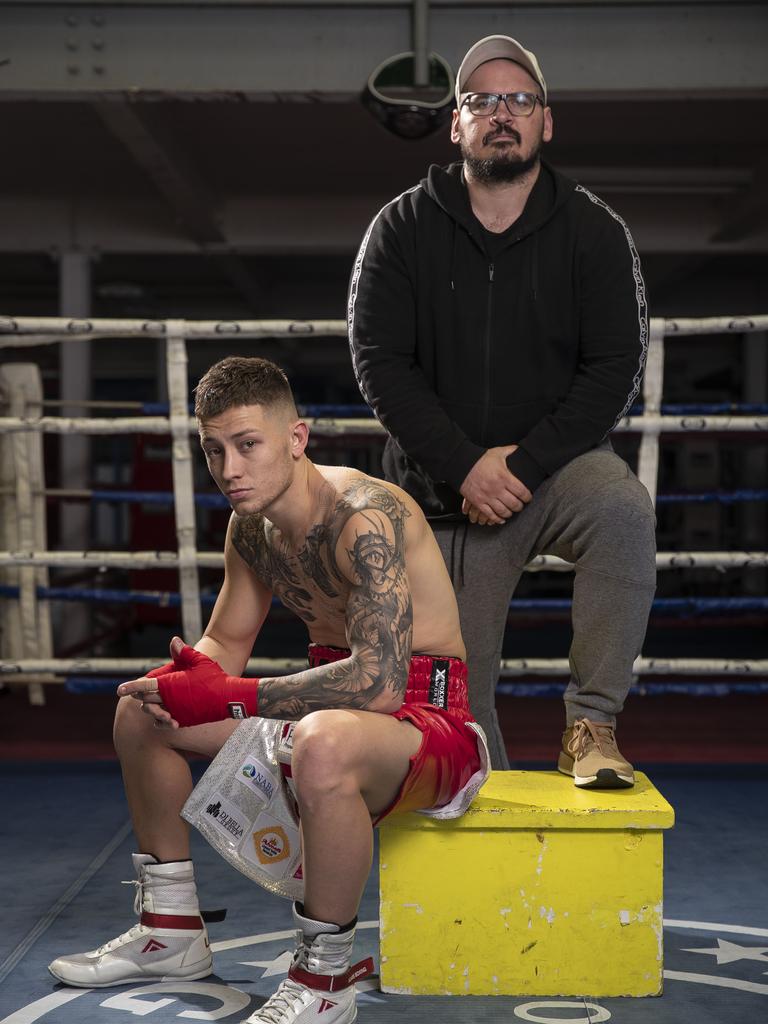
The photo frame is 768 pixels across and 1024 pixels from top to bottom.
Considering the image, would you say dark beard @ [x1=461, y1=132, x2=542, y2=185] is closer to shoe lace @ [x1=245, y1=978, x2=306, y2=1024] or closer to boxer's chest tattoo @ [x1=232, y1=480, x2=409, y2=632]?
boxer's chest tattoo @ [x1=232, y1=480, x2=409, y2=632]

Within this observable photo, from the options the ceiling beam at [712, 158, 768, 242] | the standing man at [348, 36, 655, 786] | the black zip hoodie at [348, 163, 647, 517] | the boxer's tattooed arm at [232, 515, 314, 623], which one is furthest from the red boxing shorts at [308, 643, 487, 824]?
the ceiling beam at [712, 158, 768, 242]

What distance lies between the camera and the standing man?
91.2 inches

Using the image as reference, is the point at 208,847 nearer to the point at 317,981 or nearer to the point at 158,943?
the point at 158,943

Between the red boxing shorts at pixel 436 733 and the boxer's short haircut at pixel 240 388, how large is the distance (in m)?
0.49

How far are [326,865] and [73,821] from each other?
1.57 metres

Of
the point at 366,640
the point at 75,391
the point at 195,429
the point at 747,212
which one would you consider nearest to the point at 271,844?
the point at 366,640

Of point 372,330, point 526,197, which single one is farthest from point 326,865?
point 526,197

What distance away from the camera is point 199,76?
5.02 meters

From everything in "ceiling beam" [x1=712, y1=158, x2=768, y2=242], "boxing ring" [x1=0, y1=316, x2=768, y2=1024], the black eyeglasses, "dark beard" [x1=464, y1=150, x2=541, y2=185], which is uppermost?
"ceiling beam" [x1=712, y1=158, x2=768, y2=242]

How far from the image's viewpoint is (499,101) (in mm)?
2320

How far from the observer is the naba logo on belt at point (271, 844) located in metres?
1.99

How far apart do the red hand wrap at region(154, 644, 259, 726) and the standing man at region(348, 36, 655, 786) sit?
2.26ft

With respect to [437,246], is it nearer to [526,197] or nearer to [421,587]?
[526,197]

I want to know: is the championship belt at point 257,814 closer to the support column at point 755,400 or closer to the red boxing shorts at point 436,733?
the red boxing shorts at point 436,733
